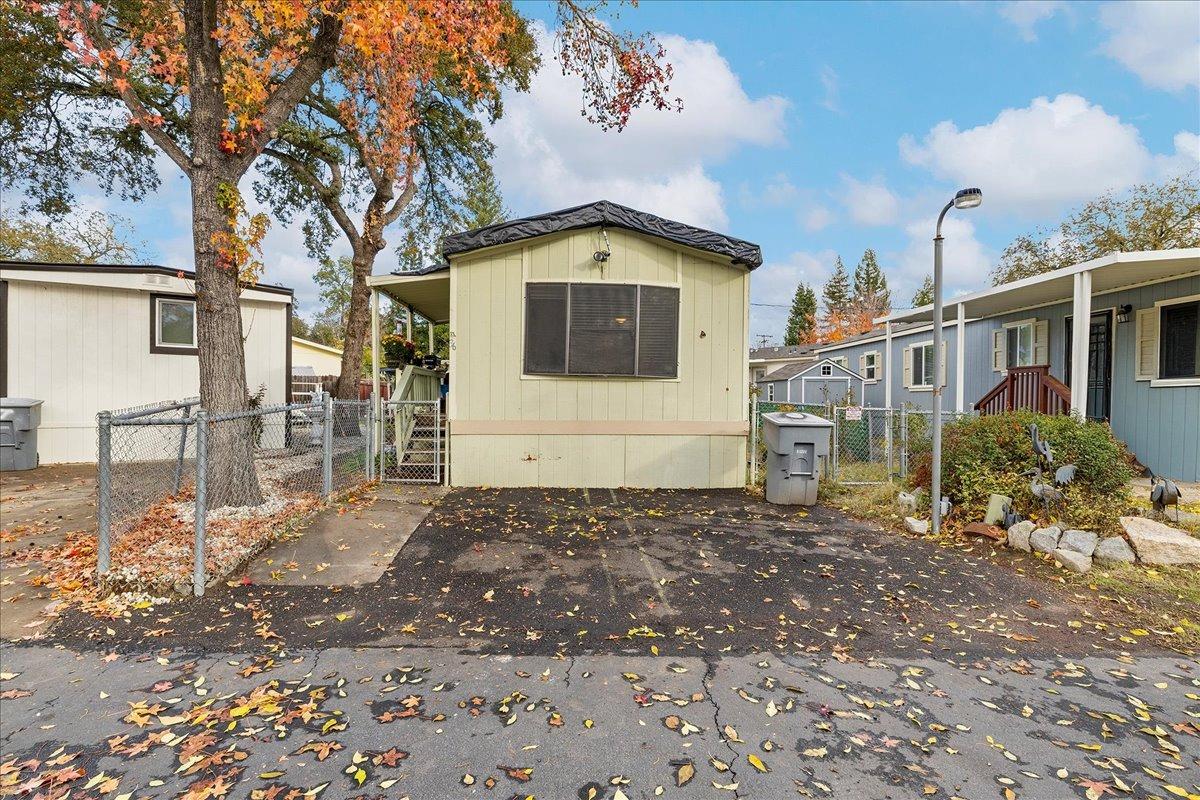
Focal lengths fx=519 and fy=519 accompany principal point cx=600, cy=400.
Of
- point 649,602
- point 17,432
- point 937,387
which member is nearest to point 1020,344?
point 937,387

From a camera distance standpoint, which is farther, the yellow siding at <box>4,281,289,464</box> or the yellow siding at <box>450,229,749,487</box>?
the yellow siding at <box>4,281,289,464</box>

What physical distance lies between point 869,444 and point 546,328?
5.29 meters

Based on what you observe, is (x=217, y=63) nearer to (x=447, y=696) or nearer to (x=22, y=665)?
(x=22, y=665)

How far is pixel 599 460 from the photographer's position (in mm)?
6918

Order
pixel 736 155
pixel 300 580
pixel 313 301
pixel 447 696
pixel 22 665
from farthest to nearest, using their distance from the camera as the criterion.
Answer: pixel 313 301 < pixel 736 155 < pixel 300 580 < pixel 22 665 < pixel 447 696

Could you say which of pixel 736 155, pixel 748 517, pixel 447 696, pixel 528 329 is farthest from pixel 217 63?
pixel 736 155

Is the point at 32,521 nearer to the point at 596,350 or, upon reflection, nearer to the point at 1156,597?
the point at 596,350

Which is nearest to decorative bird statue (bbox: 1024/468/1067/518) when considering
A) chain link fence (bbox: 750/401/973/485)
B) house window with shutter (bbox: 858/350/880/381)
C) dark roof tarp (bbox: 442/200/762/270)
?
chain link fence (bbox: 750/401/973/485)

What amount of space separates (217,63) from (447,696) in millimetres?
5799

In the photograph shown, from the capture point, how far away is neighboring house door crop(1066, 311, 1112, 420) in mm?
8297

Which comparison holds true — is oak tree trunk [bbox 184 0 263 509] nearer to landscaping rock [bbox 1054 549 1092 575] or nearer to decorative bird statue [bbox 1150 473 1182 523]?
landscaping rock [bbox 1054 549 1092 575]

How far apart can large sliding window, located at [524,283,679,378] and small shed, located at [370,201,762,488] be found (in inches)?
0.5

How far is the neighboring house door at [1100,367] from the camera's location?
830 centimetres

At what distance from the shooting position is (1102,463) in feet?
16.0
